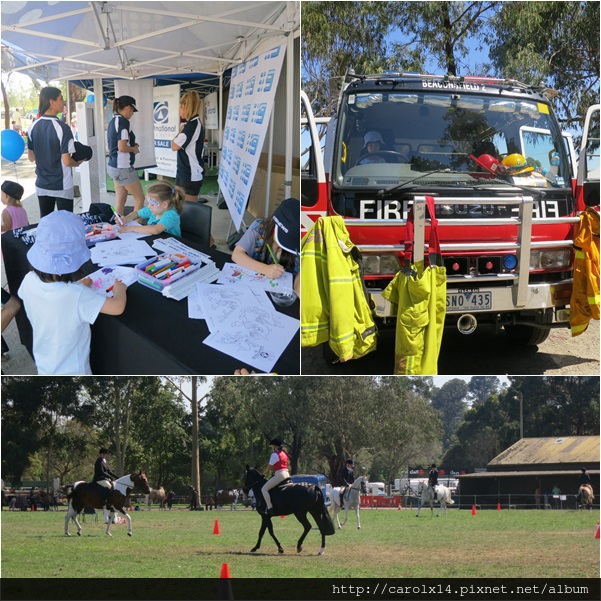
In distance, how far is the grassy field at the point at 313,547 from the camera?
5.52m

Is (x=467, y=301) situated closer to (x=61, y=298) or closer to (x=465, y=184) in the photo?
(x=465, y=184)

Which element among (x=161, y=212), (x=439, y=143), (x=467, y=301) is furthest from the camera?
(x=439, y=143)

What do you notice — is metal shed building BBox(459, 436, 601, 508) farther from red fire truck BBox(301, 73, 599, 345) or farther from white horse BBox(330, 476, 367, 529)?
red fire truck BBox(301, 73, 599, 345)

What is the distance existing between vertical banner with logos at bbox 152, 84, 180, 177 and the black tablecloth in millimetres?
801

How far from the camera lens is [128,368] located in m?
5.02

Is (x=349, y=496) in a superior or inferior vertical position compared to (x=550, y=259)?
inferior

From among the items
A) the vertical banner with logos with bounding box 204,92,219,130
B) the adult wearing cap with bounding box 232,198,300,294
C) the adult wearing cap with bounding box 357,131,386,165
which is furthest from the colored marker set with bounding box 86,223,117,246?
the adult wearing cap with bounding box 357,131,386,165

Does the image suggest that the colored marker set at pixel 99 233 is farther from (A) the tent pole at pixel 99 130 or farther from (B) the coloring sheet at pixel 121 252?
(A) the tent pole at pixel 99 130

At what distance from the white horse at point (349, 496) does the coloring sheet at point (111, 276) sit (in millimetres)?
2004

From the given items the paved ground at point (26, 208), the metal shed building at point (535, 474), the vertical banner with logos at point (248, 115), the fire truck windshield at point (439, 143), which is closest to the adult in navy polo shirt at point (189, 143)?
the vertical banner with logos at point (248, 115)

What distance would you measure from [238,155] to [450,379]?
6.81 ft

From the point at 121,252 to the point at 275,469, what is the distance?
1.84 metres

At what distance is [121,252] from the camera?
16.8ft

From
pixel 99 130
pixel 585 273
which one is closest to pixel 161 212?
pixel 99 130
